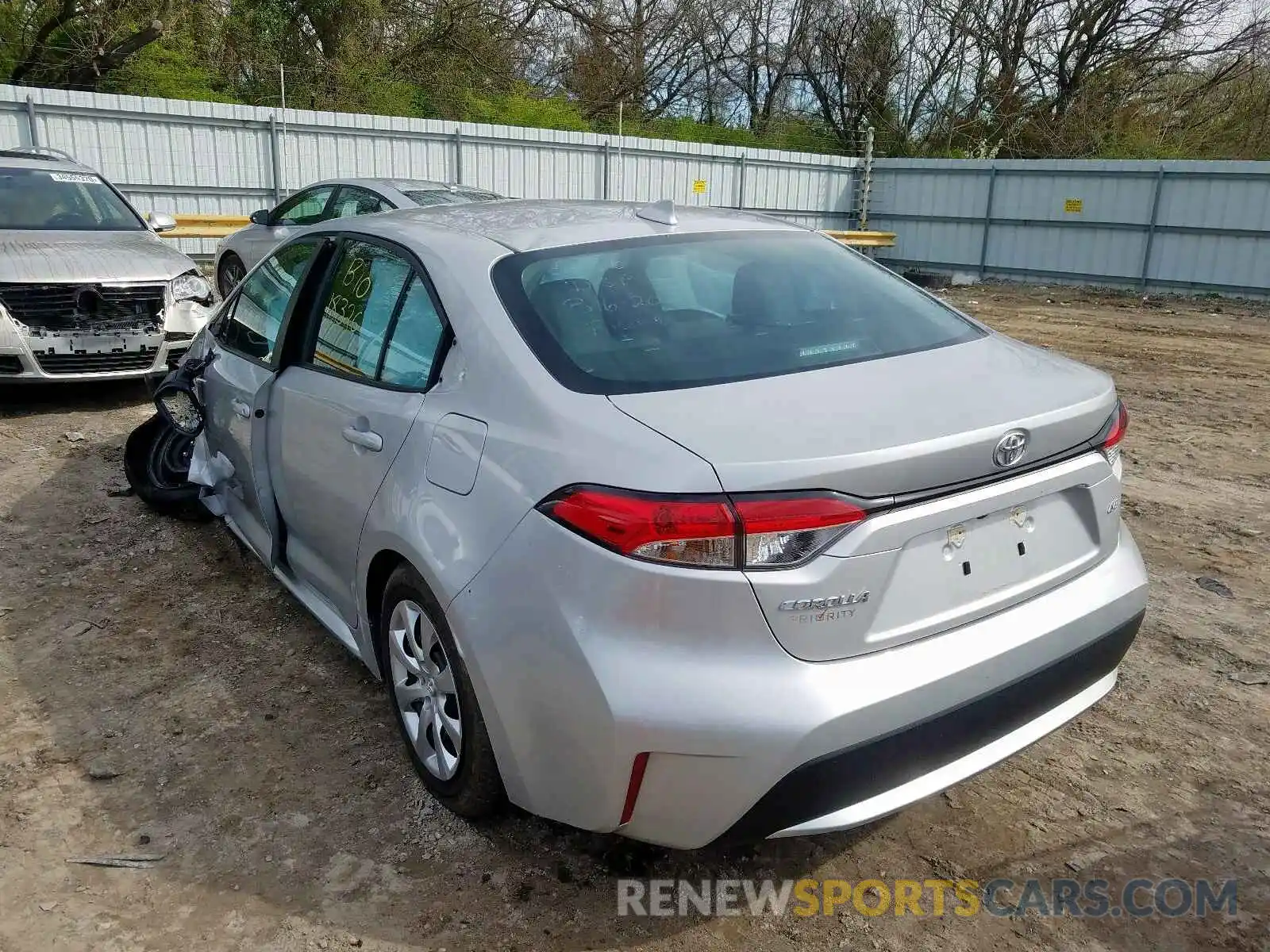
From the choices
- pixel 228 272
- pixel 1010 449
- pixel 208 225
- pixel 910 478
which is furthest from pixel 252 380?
pixel 208 225

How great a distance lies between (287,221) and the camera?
34.9 feet

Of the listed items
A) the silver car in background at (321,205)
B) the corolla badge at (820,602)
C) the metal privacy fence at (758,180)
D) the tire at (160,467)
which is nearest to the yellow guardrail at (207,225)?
the metal privacy fence at (758,180)

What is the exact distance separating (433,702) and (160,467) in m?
3.21

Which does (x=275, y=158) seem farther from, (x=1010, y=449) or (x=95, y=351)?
(x=1010, y=449)

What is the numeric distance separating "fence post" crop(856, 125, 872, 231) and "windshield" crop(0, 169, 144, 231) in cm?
1563

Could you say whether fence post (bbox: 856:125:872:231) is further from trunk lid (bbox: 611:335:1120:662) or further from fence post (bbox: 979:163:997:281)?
trunk lid (bbox: 611:335:1120:662)

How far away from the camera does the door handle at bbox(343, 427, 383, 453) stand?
2.79 metres

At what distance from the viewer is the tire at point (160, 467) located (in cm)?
503

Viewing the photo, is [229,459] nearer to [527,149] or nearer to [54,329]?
[54,329]

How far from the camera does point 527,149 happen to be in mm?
17125

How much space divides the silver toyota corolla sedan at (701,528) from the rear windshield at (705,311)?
1 cm

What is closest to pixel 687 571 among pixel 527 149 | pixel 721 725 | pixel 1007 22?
pixel 721 725

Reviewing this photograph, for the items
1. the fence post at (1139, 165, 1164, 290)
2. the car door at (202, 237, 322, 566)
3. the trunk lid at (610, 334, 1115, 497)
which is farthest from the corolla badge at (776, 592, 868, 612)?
the fence post at (1139, 165, 1164, 290)

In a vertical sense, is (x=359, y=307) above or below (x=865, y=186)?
below
